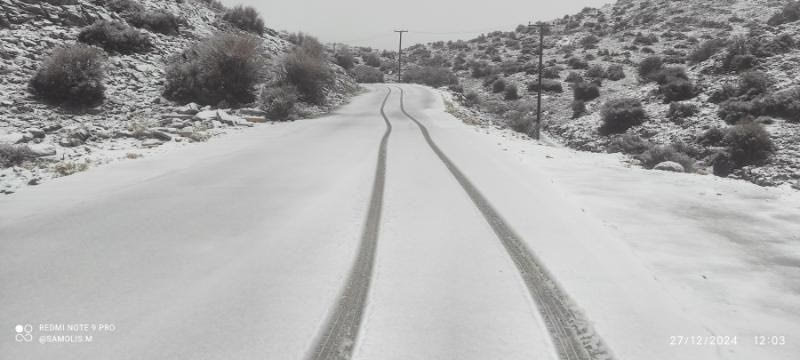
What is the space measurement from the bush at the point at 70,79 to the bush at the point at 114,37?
3.82 metres

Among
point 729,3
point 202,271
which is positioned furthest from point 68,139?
point 729,3

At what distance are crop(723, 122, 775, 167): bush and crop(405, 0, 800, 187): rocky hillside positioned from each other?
0.04 metres

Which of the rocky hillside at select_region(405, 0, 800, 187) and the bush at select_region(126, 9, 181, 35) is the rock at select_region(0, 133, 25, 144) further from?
the bush at select_region(126, 9, 181, 35)

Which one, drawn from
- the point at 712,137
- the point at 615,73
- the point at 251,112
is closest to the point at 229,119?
the point at 251,112

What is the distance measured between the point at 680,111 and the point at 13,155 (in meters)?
26.6

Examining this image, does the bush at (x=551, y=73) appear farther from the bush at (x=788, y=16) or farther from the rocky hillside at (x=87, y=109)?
the rocky hillside at (x=87, y=109)

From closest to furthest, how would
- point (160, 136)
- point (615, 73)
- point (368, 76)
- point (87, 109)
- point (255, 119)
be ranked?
point (160, 136), point (87, 109), point (255, 119), point (615, 73), point (368, 76)

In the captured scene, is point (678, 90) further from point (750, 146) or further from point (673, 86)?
point (750, 146)

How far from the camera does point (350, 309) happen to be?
360 centimetres

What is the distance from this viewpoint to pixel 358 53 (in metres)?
84.5

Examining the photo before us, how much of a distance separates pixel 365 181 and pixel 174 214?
3129mm

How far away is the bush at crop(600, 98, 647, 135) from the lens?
84.1 ft

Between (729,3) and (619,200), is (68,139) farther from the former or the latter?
(729,3)
